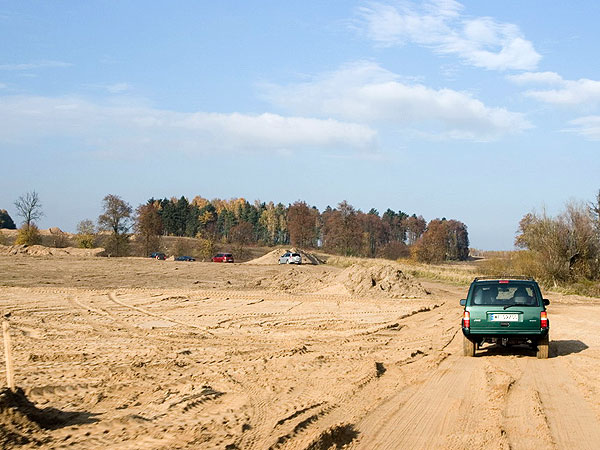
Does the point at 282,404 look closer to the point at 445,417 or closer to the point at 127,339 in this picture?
the point at 445,417

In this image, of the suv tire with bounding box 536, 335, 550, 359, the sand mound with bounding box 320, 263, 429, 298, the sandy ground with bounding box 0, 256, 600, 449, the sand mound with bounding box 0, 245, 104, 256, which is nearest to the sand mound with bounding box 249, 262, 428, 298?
the sand mound with bounding box 320, 263, 429, 298

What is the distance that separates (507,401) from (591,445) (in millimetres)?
2282

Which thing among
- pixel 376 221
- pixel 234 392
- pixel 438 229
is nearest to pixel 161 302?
pixel 234 392

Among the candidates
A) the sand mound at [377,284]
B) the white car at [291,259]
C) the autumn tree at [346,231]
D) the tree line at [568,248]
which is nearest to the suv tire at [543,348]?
the sand mound at [377,284]

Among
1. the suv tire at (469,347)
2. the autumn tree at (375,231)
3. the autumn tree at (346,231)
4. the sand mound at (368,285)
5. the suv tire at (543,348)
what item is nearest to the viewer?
the suv tire at (543,348)

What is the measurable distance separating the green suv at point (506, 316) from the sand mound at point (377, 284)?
1985 cm

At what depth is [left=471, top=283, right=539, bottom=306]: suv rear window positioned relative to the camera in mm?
13508

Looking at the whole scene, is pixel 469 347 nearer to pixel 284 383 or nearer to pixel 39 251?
pixel 284 383

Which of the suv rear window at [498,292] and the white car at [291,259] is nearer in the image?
the suv rear window at [498,292]

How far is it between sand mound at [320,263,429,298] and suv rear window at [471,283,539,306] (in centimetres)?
1982

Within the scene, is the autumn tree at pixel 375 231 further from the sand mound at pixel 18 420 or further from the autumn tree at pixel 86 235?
the sand mound at pixel 18 420

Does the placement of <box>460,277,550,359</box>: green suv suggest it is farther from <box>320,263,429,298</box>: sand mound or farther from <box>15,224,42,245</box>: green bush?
<box>15,224,42,245</box>: green bush

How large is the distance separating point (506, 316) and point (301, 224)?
311 feet

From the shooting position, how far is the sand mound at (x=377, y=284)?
34062 millimetres
